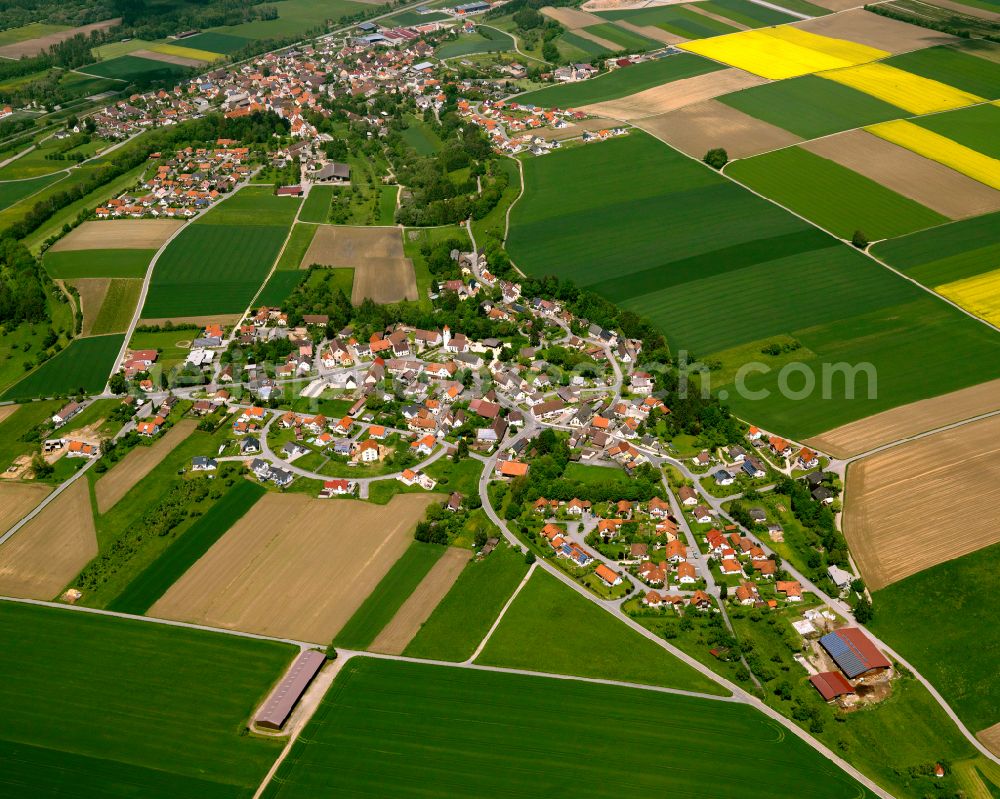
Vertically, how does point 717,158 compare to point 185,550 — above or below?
above

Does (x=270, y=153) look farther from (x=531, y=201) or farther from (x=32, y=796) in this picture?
(x=32, y=796)

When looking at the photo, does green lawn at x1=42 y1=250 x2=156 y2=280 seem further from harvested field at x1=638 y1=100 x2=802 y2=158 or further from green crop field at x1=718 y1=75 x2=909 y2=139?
green crop field at x1=718 y1=75 x2=909 y2=139

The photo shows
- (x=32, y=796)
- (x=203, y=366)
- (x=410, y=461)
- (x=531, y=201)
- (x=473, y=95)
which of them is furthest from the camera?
(x=473, y=95)

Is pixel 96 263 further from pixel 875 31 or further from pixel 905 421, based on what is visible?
pixel 875 31

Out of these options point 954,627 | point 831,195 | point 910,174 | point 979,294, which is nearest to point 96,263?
point 831,195

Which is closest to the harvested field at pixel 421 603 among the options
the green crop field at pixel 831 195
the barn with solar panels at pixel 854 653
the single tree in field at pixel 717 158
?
the barn with solar panels at pixel 854 653

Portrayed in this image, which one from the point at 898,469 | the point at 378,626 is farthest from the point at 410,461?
the point at 898,469
